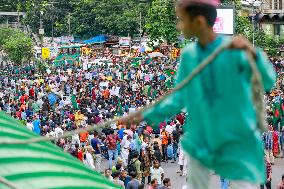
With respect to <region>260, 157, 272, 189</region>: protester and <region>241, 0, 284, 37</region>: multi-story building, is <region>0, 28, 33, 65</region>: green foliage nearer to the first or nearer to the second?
<region>241, 0, 284, 37</region>: multi-story building

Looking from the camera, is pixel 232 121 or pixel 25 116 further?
pixel 25 116

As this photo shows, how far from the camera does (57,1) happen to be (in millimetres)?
65625

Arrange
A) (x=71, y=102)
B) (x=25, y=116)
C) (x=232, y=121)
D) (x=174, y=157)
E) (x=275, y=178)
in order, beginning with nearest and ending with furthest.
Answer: (x=232, y=121), (x=275, y=178), (x=174, y=157), (x=25, y=116), (x=71, y=102)

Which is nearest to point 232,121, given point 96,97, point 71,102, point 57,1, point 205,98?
point 205,98

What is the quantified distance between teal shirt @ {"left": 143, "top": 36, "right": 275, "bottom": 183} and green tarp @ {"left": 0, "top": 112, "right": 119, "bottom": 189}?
147 cm

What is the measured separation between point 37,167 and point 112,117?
1480cm

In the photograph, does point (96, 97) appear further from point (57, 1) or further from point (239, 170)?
point (57, 1)

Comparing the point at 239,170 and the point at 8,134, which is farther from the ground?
the point at 239,170

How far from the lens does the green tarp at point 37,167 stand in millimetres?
3984

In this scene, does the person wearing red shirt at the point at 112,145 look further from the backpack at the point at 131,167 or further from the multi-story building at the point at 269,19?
the multi-story building at the point at 269,19

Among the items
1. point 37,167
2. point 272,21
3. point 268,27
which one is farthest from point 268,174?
point 272,21

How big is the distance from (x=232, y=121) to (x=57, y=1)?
64.5 metres

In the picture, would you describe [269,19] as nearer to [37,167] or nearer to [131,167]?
[131,167]

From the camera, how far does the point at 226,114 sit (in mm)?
2494
